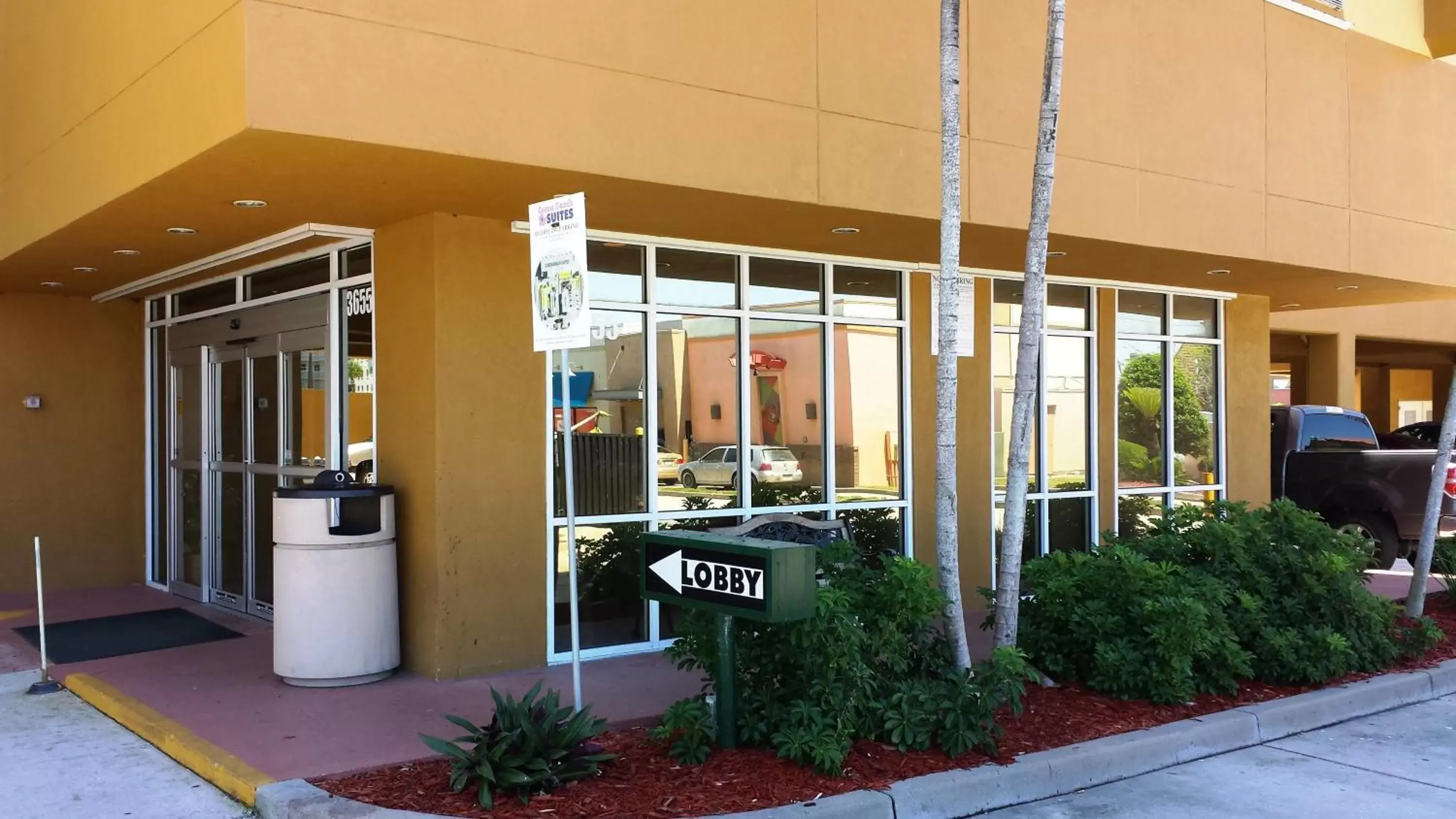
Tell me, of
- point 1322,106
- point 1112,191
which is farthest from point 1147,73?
point 1322,106

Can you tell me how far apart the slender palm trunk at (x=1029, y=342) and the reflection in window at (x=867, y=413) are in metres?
2.97

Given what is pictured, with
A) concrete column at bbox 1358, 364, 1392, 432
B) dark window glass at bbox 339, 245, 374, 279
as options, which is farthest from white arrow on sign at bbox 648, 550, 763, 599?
concrete column at bbox 1358, 364, 1392, 432

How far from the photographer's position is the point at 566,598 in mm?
8234

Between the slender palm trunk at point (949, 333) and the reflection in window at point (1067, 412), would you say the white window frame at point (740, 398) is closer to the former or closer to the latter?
the reflection in window at point (1067, 412)

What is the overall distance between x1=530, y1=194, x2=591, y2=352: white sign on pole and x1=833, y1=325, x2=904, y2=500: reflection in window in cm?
427

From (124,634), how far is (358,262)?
3.68 metres

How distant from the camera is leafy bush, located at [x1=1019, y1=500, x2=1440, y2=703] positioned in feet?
23.1

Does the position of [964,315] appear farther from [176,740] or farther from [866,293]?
[176,740]

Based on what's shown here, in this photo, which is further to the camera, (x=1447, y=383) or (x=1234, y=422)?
(x=1447, y=383)

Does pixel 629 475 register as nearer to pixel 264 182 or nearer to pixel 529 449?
pixel 529 449

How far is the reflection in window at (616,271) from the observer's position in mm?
8492

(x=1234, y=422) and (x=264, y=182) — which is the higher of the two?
(x=264, y=182)

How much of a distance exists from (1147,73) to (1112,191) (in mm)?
1215

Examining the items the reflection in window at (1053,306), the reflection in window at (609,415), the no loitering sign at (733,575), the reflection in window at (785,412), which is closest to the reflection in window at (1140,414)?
the reflection in window at (1053,306)
